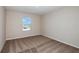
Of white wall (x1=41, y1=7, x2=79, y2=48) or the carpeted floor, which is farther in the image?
white wall (x1=41, y1=7, x2=79, y2=48)

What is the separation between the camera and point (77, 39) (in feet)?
10.3

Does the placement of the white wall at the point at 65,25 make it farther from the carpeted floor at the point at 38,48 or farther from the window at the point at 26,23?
the window at the point at 26,23

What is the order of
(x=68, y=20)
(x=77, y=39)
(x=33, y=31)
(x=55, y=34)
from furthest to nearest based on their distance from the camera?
(x=33, y=31)
(x=55, y=34)
(x=68, y=20)
(x=77, y=39)

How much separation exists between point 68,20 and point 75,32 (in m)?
0.66

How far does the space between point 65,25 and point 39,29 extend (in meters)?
2.92

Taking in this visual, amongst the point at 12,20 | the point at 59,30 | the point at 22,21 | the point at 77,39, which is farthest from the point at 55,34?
the point at 12,20

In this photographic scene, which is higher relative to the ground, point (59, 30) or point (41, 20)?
point (41, 20)

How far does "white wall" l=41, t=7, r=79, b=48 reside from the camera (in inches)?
125

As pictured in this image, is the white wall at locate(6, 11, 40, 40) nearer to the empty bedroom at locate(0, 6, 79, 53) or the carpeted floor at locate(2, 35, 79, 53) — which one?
the empty bedroom at locate(0, 6, 79, 53)

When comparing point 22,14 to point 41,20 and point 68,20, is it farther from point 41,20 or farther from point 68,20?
point 68,20

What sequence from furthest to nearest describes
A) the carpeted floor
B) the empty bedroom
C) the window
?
the window, the empty bedroom, the carpeted floor

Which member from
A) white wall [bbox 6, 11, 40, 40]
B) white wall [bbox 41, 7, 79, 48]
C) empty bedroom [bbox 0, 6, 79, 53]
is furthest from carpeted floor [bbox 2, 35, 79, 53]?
white wall [bbox 6, 11, 40, 40]

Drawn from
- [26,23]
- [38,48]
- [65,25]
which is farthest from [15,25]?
[65,25]

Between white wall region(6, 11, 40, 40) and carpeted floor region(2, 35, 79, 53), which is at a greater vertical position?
white wall region(6, 11, 40, 40)
